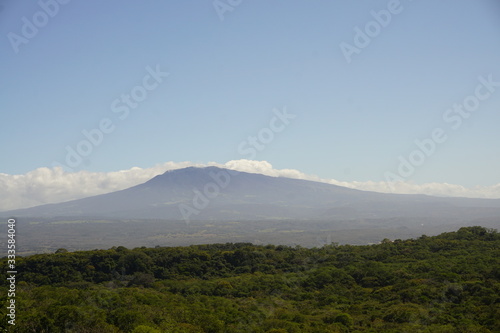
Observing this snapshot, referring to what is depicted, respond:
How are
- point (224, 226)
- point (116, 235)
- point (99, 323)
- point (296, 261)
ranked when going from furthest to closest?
point (224, 226), point (116, 235), point (296, 261), point (99, 323)

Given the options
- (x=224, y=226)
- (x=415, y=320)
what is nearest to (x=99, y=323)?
(x=415, y=320)

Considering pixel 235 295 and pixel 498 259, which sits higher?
pixel 498 259

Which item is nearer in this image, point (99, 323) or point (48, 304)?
point (99, 323)

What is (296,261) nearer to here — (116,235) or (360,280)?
(360,280)

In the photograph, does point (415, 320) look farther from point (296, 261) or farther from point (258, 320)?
point (296, 261)

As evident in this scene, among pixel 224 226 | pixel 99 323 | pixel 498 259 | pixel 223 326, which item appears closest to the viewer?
pixel 99 323

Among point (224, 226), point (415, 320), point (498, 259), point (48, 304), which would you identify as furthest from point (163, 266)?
point (224, 226)
